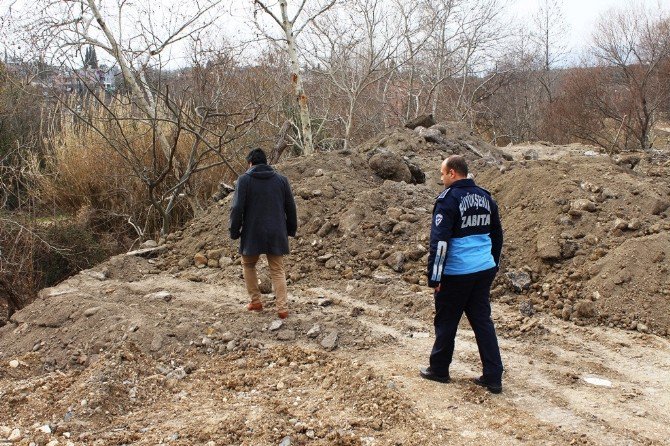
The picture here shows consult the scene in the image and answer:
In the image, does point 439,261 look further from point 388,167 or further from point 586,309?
point 388,167

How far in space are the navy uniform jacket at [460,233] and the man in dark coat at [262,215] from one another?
1.97m

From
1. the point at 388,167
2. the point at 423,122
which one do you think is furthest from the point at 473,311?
the point at 423,122

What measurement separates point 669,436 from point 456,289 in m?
1.51

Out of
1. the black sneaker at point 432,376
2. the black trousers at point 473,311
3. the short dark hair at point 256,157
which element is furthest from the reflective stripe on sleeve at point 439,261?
the short dark hair at point 256,157

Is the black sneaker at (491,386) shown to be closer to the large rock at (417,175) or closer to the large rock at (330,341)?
the large rock at (330,341)

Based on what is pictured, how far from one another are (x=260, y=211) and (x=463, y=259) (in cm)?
221

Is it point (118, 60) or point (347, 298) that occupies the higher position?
point (118, 60)

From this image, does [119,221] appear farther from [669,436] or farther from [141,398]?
[669,436]

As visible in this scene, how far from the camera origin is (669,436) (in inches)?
148

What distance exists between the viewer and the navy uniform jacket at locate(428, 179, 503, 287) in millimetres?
4176

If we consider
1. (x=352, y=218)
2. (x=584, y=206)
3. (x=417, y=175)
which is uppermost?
(x=417, y=175)

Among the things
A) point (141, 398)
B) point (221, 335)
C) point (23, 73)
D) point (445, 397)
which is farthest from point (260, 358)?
point (23, 73)

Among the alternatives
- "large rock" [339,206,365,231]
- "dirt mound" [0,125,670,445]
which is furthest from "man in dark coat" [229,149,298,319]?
"large rock" [339,206,365,231]

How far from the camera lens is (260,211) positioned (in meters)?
5.79
